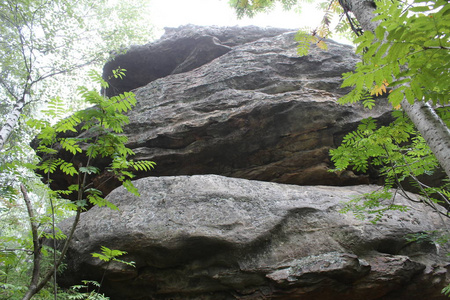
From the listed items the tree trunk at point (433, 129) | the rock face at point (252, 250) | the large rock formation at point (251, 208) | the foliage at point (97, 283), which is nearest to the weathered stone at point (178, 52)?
the large rock formation at point (251, 208)

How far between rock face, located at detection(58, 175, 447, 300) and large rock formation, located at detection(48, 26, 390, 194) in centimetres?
201

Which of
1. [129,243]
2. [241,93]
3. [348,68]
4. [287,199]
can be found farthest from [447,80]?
[348,68]

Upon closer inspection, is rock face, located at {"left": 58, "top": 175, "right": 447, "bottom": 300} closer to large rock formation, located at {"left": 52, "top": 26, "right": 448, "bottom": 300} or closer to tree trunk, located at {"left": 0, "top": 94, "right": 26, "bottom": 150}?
large rock formation, located at {"left": 52, "top": 26, "right": 448, "bottom": 300}

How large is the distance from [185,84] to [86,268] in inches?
285

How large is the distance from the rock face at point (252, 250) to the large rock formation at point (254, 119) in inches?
→ 79.0

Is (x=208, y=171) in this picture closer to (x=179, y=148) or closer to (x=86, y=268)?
(x=179, y=148)

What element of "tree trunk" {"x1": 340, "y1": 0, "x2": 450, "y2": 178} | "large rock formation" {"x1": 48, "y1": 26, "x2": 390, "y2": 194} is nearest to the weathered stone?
"large rock formation" {"x1": 48, "y1": 26, "x2": 390, "y2": 194}

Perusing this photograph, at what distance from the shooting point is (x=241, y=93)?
361 inches

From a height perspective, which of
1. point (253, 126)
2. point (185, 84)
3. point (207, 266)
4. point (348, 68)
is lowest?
point (207, 266)

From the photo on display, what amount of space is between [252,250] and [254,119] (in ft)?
13.8

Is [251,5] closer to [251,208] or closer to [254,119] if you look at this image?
[254,119]

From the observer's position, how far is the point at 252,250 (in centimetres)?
589

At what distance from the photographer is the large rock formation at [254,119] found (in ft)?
27.5

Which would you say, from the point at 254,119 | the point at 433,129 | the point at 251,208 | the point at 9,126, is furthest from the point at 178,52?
the point at 433,129
